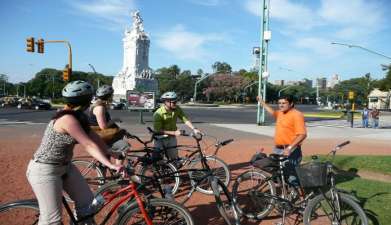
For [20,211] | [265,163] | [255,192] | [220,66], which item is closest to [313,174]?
[265,163]

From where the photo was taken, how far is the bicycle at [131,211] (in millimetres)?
3572

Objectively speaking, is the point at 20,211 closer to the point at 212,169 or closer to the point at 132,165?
the point at 132,165

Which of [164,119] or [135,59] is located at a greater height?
[135,59]

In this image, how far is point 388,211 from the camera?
569cm

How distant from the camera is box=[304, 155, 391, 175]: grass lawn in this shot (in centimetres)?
906

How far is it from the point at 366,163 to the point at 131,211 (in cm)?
724

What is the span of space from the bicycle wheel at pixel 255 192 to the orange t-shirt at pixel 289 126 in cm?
69

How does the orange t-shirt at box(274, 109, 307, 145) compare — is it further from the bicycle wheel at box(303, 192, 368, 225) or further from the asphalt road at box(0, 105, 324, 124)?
the asphalt road at box(0, 105, 324, 124)

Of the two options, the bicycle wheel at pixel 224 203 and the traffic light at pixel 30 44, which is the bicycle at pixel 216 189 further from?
the traffic light at pixel 30 44

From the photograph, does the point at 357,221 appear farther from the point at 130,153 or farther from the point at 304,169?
the point at 130,153

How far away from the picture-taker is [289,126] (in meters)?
5.81

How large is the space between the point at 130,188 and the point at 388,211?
3745 millimetres

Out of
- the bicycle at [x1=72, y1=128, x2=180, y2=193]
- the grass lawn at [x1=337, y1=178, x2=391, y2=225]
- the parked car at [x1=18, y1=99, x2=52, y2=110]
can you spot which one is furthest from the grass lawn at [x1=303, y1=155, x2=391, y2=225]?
the parked car at [x1=18, y1=99, x2=52, y2=110]

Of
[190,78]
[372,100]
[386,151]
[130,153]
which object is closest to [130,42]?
[190,78]
